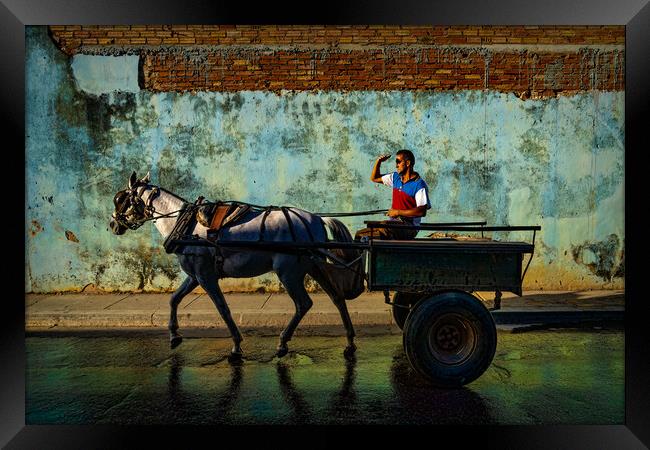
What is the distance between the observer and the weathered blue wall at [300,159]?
956 centimetres

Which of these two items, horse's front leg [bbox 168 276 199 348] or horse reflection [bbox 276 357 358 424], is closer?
horse reflection [bbox 276 357 358 424]

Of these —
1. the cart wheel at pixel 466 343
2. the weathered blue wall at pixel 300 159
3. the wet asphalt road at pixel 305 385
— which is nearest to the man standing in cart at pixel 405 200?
the cart wheel at pixel 466 343

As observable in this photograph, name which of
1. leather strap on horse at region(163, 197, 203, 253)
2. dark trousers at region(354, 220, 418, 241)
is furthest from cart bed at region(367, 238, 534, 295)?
leather strap on horse at region(163, 197, 203, 253)

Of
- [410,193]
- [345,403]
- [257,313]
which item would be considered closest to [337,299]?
[410,193]

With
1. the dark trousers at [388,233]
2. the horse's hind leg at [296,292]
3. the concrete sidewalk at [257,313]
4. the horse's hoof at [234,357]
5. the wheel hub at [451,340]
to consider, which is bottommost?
the horse's hoof at [234,357]

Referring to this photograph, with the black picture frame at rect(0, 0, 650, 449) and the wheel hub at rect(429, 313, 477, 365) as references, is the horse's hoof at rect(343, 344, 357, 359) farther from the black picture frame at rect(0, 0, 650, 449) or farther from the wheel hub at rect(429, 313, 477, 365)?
the black picture frame at rect(0, 0, 650, 449)

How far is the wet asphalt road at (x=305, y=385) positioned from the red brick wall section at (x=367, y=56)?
4.40 meters

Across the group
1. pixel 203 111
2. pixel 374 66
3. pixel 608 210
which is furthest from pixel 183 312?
pixel 608 210

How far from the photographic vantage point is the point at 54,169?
9570 mm

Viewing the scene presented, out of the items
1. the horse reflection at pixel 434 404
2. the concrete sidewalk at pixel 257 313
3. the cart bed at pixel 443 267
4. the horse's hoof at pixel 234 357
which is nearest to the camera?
the horse reflection at pixel 434 404

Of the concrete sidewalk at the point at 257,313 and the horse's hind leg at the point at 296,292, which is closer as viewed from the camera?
the horse's hind leg at the point at 296,292

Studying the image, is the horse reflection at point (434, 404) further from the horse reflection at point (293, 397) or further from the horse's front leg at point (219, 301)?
the horse's front leg at point (219, 301)

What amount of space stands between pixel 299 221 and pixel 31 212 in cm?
551

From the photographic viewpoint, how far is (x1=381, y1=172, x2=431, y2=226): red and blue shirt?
5.86 metres
